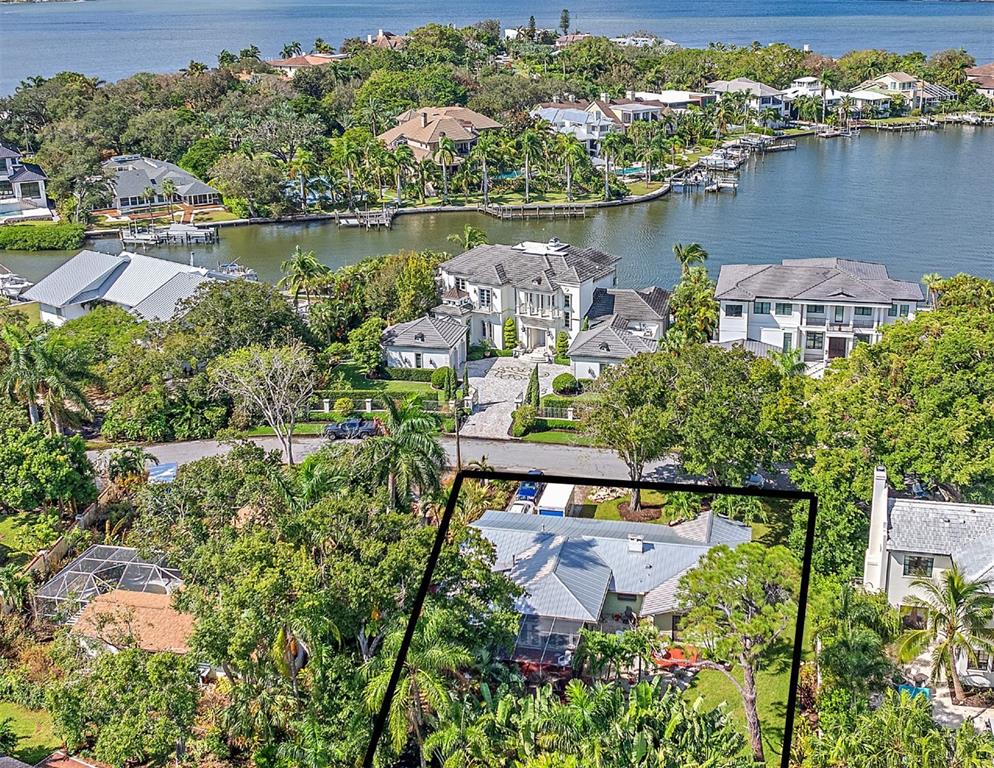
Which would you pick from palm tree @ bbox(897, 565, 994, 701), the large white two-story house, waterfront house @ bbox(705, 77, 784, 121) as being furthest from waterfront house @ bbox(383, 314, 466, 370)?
waterfront house @ bbox(705, 77, 784, 121)

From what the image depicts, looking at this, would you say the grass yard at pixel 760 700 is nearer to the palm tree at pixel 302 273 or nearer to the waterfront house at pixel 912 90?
the palm tree at pixel 302 273

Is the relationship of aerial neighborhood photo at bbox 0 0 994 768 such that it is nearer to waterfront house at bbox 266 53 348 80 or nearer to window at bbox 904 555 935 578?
window at bbox 904 555 935 578

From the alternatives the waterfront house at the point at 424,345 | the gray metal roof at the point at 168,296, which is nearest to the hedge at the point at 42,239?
the gray metal roof at the point at 168,296

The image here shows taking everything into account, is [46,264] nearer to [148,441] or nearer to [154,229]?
[154,229]

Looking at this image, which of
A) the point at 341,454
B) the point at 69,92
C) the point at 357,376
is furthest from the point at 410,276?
the point at 69,92

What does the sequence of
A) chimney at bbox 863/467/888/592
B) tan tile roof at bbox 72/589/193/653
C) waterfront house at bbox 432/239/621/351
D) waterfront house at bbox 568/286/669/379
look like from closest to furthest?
tan tile roof at bbox 72/589/193/653
chimney at bbox 863/467/888/592
waterfront house at bbox 568/286/669/379
waterfront house at bbox 432/239/621/351

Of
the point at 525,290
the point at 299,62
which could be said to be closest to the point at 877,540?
the point at 525,290
